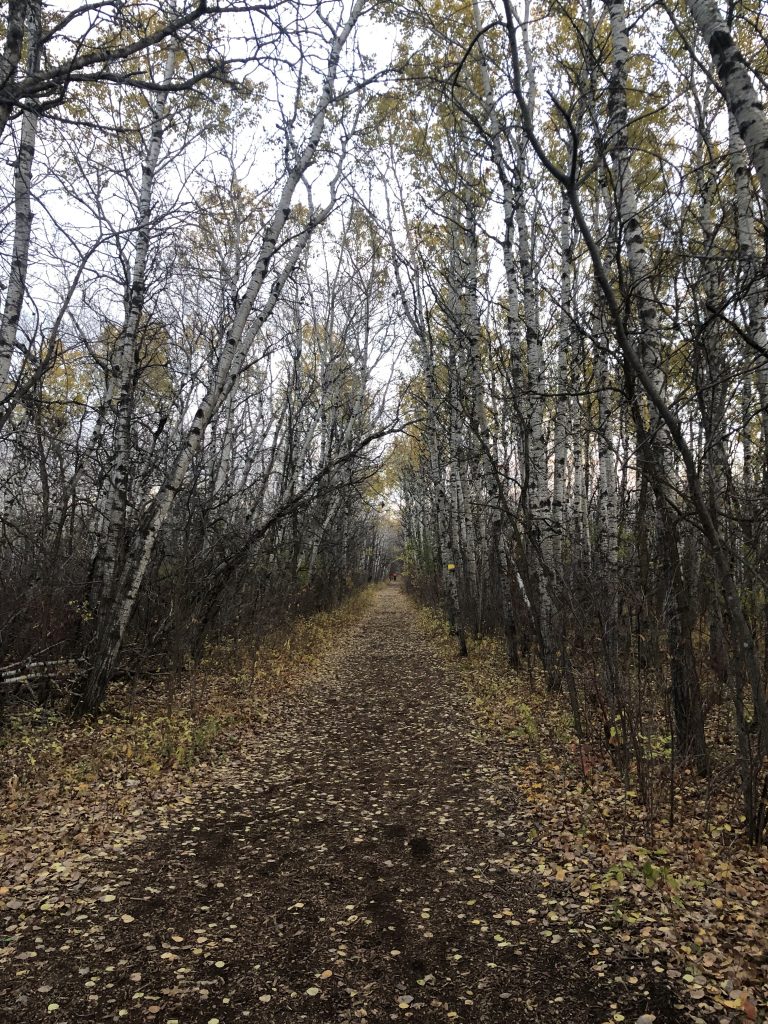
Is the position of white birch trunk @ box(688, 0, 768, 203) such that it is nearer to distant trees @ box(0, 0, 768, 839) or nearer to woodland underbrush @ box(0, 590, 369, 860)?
distant trees @ box(0, 0, 768, 839)

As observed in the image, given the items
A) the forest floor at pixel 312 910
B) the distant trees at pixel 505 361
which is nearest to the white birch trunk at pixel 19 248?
the distant trees at pixel 505 361

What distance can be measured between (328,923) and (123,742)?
3390mm

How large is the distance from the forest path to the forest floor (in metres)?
0.01

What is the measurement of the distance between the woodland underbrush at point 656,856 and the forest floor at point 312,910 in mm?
51

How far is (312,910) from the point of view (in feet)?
10.4

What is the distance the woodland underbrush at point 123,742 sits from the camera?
434 cm

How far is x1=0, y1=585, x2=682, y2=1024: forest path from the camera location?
2469mm

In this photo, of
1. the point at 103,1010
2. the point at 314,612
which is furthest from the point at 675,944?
the point at 314,612

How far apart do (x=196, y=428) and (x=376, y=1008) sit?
559 centimetres

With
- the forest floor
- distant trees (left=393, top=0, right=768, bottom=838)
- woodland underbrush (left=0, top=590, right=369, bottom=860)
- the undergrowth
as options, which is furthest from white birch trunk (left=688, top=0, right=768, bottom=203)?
the undergrowth

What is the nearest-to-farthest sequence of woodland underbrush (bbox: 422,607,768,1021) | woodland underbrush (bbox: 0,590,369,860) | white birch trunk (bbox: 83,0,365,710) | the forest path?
the forest path < woodland underbrush (bbox: 422,607,768,1021) < woodland underbrush (bbox: 0,590,369,860) < white birch trunk (bbox: 83,0,365,710)

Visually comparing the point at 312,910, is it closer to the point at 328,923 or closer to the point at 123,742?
the point at 328,923

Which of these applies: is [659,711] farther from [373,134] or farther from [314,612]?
[314,612]

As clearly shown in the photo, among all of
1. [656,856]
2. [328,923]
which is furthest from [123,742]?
[656,856]
